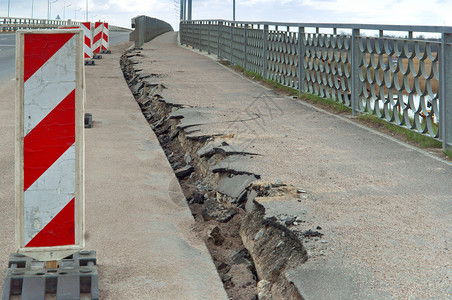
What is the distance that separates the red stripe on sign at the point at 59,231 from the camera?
10.4ft

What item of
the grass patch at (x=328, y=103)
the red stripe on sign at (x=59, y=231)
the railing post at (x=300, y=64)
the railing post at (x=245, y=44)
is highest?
the railing post at (x=245, y=44)

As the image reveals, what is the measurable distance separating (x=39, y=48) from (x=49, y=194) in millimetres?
738

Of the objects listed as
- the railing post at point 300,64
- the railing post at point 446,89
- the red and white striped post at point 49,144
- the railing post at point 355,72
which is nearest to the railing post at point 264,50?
the railing post at point 300,64

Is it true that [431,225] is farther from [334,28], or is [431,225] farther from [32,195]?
[334,28]

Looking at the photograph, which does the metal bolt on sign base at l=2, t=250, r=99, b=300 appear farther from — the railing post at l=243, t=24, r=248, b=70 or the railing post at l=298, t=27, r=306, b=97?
the railing post at l=243, t=24, r=248, b=70

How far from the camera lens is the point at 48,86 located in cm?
306

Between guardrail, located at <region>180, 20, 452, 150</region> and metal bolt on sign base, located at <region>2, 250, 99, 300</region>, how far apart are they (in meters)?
4.20

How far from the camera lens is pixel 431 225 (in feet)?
12.8

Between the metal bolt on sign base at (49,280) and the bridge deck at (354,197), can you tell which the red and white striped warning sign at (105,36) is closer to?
the bridge deck at (354,197)

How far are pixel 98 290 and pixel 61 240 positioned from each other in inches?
12.9

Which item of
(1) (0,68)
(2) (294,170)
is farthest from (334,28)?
(1) (0,68)

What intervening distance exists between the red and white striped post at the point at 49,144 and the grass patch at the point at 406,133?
14.3 ft

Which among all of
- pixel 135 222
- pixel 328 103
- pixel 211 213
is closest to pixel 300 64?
pixel 328 103

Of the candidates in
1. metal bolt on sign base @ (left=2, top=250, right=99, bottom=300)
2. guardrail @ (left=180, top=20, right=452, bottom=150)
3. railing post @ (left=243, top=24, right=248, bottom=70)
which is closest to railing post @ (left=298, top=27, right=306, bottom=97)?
guardrail @ (left=180, top=20, right=452, bottom=150)
